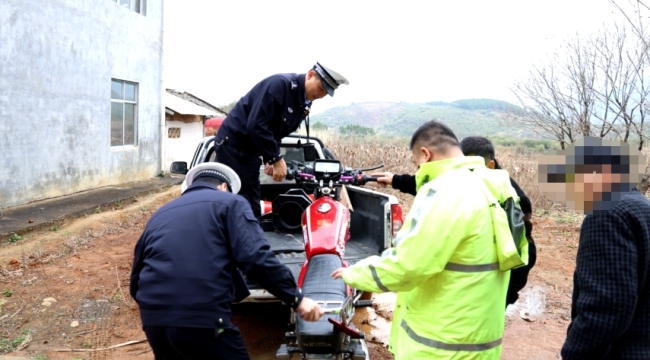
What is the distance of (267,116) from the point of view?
4684 millimetres

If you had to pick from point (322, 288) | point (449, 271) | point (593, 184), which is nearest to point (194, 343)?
point (322, 288)

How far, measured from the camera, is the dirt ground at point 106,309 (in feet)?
15.6

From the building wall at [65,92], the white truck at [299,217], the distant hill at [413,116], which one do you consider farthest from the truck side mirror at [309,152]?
the distant hill at [413,116]

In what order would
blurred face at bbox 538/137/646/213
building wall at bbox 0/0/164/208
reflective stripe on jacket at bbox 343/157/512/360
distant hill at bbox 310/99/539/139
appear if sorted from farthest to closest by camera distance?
distant hill at bbox 310/99/539/139 → building wall at bbox 0/0/164/208 → reflective stripe on jacket at bbox 343/157/512/360 → blurred face at bbox 538/137/646/213

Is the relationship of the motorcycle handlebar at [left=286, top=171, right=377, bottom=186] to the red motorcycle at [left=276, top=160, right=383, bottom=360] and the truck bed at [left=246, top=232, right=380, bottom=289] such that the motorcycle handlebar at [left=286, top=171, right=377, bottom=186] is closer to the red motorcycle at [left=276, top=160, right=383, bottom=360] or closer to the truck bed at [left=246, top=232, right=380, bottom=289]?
the red motorcycle at [left=276, top=160, right=383, bottom=360]

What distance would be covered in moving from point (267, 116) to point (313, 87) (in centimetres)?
45

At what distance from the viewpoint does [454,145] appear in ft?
8.38

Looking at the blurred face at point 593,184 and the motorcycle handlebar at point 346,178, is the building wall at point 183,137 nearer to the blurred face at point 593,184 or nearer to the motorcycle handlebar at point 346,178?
the motorcycle handlebar at point 346,178

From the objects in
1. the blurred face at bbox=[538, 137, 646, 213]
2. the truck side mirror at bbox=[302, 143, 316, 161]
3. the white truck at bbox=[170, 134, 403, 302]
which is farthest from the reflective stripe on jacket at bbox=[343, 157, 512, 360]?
the truck side mirror at bbox=[302, 143, 316, 161]

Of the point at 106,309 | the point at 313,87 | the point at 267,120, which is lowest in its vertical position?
the point at 106,309

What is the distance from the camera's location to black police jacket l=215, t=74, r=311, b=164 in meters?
4.65

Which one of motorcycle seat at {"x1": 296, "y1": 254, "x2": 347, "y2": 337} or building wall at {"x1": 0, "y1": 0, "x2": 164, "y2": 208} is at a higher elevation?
building wall at {"x1": 0, "y1": 0, "x2": 164, "y2": 208}

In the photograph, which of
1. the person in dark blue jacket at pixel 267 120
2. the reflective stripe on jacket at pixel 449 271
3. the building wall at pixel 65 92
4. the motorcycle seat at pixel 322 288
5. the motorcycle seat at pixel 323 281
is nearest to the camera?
the reflective stripe on jacket at pixel 449 271

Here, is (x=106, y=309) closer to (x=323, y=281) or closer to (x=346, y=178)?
(x=346, y=178)
